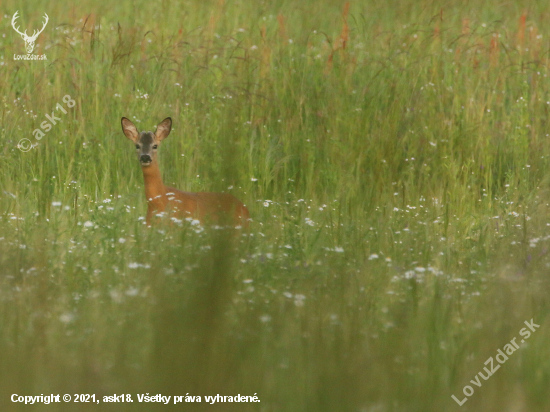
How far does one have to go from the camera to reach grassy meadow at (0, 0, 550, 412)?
2922 millimetres

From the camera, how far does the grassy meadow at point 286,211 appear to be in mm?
2922

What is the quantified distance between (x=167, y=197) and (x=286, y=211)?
2.63 feet

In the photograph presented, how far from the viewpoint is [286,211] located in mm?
5449

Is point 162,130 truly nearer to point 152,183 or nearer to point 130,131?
point 130,131

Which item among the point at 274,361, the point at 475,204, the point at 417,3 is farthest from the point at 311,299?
the point at 417,3

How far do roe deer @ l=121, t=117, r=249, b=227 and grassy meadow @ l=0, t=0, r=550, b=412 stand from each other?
118mm

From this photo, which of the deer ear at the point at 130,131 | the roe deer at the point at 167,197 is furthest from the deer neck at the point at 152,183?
the deer ear at the point at 130,131

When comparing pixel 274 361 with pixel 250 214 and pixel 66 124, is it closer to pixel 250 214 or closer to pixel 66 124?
pixel 250 214

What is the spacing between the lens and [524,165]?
21.4 ft

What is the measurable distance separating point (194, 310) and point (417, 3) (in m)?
7.33

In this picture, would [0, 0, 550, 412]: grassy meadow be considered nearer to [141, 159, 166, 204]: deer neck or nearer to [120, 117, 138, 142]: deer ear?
[141, 159, 166, 204]: deer neck

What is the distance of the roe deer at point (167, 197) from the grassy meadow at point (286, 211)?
12 centimetres

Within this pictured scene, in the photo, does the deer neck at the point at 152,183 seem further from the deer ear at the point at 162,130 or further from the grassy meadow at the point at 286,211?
the deer ear at the point at 162,130

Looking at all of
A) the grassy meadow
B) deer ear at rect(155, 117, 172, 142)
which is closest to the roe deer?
deer ear at rect(155, 117, 172, 142)
